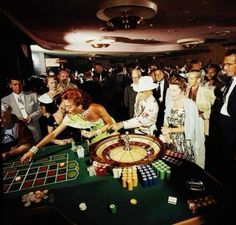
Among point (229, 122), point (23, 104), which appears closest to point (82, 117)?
point (23, 104)

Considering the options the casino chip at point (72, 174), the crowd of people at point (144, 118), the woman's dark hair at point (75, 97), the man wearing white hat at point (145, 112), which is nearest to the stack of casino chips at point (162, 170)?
the crowd of people at point (144, 118)

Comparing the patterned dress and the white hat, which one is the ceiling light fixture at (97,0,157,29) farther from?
the patterned dress

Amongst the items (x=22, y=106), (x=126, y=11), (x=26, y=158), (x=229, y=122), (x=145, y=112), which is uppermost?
(x=126, y=11)

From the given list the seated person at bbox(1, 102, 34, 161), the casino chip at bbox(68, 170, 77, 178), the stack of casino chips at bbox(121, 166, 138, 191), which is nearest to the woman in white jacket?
the stack of casino chips at bbox(121, 166, 138, 191)

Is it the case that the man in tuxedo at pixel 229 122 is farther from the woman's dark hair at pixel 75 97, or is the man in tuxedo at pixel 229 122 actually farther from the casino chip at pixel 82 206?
the casino chip at pixel 82 206

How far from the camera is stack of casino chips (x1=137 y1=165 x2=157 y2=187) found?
222 cm

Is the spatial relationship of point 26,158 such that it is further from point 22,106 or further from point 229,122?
point 229,122

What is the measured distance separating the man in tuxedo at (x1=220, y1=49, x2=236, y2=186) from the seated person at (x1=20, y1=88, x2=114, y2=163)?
7.09 feet

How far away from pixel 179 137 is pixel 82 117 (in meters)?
1.65

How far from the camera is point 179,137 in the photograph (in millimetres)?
3539

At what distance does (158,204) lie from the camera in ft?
6.39

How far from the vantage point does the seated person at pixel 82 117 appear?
3422mm

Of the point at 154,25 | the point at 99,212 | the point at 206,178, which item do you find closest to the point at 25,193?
the point at 99,212

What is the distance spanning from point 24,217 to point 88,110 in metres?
1.94
